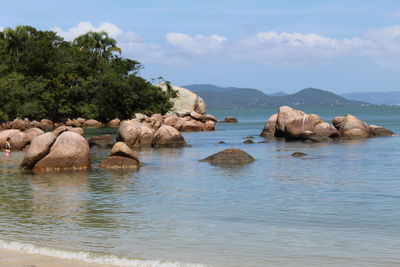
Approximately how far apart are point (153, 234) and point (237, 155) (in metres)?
15.7

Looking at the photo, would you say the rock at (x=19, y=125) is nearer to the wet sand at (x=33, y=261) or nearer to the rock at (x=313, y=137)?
the rock at (x=313, y=137)

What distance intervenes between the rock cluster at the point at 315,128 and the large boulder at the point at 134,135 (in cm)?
1156

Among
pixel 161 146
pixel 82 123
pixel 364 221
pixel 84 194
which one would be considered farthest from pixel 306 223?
pixel 82 123

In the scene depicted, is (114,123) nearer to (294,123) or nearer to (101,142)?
(294,123)

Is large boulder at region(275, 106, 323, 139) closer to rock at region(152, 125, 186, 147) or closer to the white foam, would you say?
rock at region(152, 125, 186, 147)

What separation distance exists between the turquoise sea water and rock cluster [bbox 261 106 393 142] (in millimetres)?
18253

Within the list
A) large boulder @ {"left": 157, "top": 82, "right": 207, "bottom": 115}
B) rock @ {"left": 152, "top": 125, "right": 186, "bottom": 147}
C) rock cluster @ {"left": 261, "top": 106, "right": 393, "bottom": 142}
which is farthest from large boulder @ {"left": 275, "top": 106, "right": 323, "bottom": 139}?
large boulder @ {"left": 157, "top": 82, "right": 207, "bottom": 115}

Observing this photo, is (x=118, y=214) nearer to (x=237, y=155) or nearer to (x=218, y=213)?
(x=218, y=213)

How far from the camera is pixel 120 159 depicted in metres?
24.7

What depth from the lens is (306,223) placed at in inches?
483

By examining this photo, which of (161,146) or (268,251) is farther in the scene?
(161,146)

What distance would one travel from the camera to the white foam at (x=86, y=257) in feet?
29.4

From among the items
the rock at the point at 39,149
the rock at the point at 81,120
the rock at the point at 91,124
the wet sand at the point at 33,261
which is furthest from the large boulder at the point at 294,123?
the rock at the point at 81,120

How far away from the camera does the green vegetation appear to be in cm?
7025
